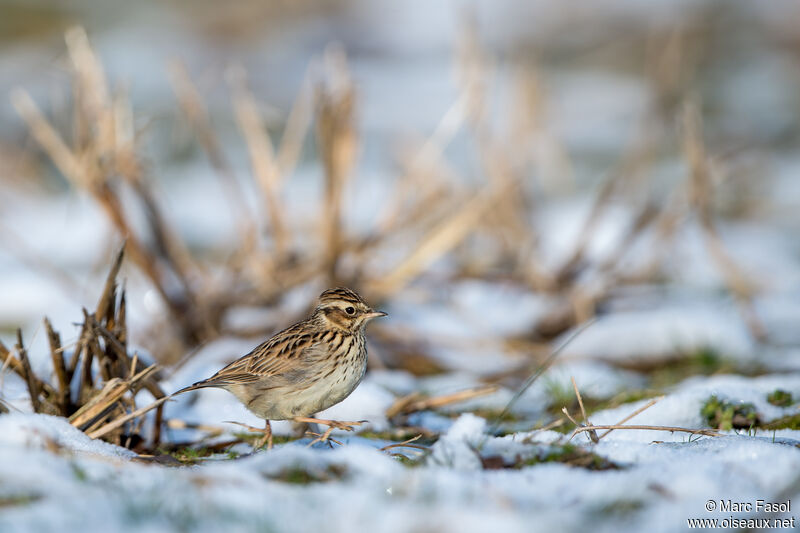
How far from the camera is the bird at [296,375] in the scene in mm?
3814

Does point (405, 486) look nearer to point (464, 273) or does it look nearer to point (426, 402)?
point (426, 402)

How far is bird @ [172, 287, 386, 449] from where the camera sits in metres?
3.81

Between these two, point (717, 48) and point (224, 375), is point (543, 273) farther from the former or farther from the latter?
point (717, 48)

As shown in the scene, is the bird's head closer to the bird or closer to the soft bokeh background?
the bird

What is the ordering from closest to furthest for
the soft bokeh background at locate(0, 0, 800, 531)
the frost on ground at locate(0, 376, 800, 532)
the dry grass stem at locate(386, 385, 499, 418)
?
the frost on ground at locate(0, 376, 800, 532)
the soft bokeh background at locate(0, 0, 800, 531)
the dry grass stem at locate(386, 385, 499, 418)

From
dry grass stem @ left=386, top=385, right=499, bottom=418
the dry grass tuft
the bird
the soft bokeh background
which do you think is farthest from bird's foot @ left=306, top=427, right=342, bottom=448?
dry grass stem @ left=386, top=385, right=499, bottom=418

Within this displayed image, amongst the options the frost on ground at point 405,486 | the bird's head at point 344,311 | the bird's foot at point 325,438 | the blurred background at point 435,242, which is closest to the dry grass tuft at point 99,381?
the blurred background at point 435,242

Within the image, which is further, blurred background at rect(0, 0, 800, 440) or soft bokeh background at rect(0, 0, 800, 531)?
blurred background at rect(0, 0, 800, 440)

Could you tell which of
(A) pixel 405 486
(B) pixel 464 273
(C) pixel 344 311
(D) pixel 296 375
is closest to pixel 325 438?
(D) pixel 296 375

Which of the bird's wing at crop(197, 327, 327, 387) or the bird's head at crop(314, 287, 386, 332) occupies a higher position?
the bird's head at crop(314, 287, 386, 332)

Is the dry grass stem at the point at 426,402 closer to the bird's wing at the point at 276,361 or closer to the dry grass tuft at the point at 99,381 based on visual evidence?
the bird's wing at the point at 276,361

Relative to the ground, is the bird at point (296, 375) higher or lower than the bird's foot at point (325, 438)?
higher

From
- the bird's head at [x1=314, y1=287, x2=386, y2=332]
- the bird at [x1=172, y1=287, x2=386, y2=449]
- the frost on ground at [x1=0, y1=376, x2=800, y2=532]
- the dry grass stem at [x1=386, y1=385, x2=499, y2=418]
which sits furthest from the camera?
the dry grass stem at [x1=386, y1=385, x2=499, y2=418]

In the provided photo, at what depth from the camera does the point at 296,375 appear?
3.87m
